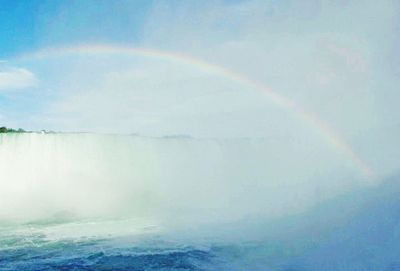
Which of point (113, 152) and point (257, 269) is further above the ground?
point (113, 152)

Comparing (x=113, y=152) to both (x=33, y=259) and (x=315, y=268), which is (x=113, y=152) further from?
(x=315, y=268)

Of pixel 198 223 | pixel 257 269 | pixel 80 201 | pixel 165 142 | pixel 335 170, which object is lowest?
pixel 257 269

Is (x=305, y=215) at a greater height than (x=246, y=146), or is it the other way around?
(x=246, y=146)

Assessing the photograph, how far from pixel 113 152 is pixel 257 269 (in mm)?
16143

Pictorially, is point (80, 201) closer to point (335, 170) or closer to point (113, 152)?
point (113, 152)

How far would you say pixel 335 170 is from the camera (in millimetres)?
23828

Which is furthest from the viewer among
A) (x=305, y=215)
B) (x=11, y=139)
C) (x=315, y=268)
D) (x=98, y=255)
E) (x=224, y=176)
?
(x=224, y=176)

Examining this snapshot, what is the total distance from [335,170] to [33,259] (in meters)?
17.1

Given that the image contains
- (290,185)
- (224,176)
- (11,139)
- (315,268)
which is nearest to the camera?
(315,268)


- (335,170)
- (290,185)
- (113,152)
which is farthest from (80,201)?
(335,170)

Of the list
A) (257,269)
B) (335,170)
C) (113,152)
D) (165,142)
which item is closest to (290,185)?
(335,170)

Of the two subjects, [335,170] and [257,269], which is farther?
[335,170]

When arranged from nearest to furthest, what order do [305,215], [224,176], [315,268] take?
1. [315,268]
2. [305,215]
3. [224,176]

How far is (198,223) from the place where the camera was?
15.9 m
